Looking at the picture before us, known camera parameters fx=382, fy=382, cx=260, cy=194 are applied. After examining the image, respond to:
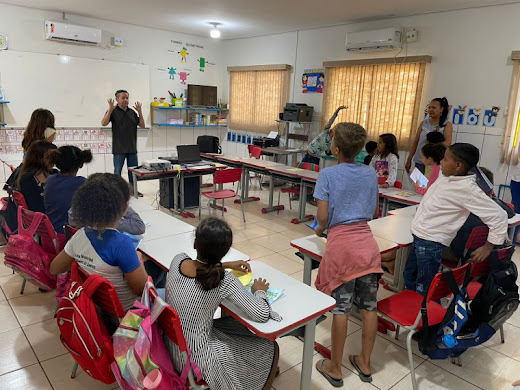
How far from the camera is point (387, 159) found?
190 inches

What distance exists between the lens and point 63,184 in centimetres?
271

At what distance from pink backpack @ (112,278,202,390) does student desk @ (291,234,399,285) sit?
3.59ft

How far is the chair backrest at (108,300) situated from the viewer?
1.64 m

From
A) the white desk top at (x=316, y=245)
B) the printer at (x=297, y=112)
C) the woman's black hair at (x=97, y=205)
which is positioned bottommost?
the white desk top at (x=316, y=245)

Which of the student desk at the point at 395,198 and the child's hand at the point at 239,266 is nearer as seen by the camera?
the child's hand at the point at 239,266

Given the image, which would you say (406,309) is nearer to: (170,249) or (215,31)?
(170,249)

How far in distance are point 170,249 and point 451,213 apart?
1.78m

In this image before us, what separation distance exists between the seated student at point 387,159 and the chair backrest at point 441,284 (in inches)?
108

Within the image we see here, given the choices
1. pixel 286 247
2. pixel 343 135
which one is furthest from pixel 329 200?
pixel 286 247

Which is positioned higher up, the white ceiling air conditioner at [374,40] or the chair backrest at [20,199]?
the white ceiling air conditioner at [374,40]

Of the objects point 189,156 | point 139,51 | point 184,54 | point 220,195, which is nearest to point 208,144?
point 189,156

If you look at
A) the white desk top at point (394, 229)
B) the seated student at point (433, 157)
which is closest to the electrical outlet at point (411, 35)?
the seated student at point (433, 157)

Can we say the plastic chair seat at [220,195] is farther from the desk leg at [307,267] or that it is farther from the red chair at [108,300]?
the red chair at [108,300]

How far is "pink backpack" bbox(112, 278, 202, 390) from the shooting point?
1.44 meters
